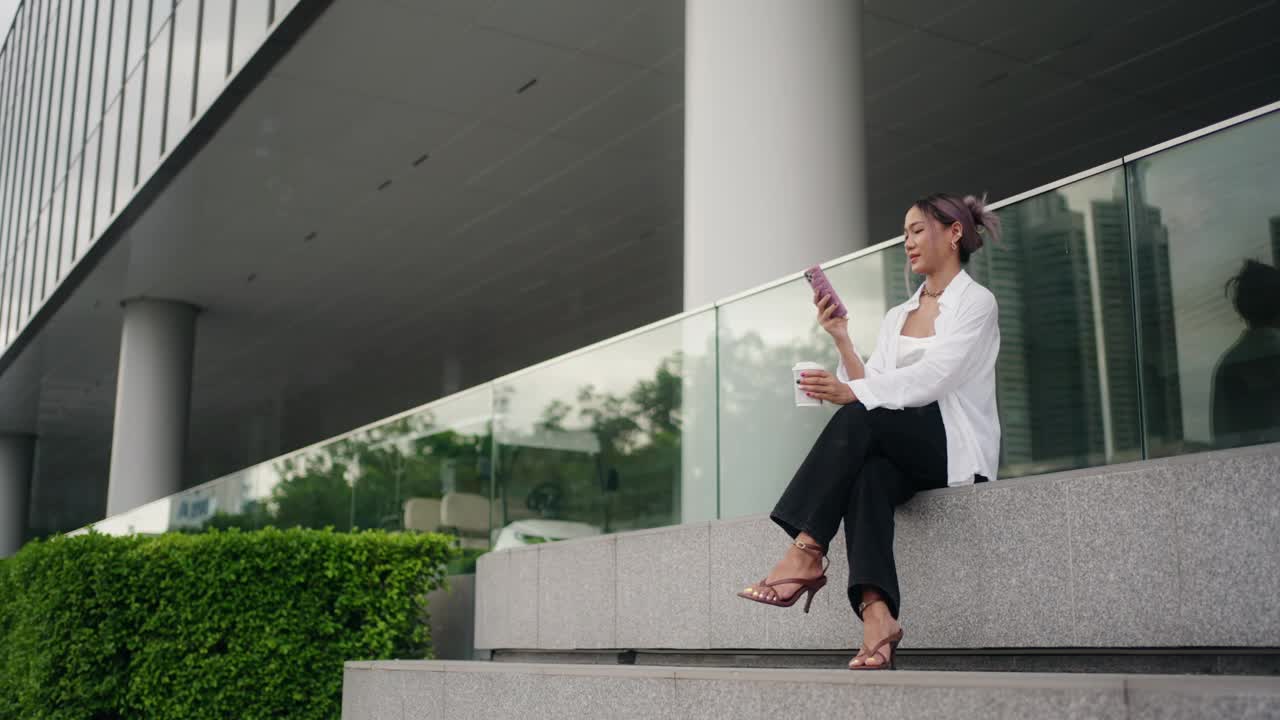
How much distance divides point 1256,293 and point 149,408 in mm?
21066

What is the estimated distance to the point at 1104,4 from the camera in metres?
12.9

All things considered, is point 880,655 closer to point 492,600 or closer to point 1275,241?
point 1275,241

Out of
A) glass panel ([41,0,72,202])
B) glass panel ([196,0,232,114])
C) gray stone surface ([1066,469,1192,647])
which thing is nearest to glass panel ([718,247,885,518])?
gray stone surface ([1066,469,1192,647])

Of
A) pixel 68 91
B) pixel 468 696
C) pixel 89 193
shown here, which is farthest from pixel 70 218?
pixel 468 696

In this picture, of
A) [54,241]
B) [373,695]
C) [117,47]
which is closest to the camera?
[373,695]

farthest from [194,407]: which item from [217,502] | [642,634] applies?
[642,634]

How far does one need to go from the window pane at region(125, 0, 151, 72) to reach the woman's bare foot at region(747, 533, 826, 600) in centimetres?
1762

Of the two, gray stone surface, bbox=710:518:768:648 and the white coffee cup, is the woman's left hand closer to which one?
the white coffee cup

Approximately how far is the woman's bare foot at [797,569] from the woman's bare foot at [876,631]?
0.25 m

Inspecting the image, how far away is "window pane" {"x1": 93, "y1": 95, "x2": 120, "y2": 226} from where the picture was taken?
19703mm

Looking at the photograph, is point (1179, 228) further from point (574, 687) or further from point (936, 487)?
point (574, 687)

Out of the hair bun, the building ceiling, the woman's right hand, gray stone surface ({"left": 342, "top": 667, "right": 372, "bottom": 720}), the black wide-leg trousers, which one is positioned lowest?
gray stone surface ({"left": 342, "top": 667, "right": 372, "bottom": 720})

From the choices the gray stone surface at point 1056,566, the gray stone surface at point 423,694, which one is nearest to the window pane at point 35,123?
the gray stone surface at point 423,694

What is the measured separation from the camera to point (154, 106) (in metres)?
18.2
